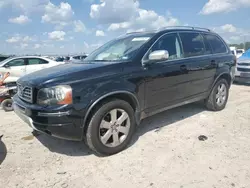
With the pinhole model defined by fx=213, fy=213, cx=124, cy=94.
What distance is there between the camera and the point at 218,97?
5.09 metres

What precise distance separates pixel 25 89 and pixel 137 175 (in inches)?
78.2

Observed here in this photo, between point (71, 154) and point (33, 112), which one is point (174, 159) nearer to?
point (71, 154)

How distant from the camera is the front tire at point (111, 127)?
9.58 feet

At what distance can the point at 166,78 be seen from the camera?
12.1ft

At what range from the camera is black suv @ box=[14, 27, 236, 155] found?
2748 mm

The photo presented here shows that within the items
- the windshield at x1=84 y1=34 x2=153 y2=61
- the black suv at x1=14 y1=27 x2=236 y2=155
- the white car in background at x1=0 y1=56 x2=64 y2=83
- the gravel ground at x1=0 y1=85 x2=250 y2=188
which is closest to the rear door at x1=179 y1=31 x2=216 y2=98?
the black suv at x1=14 y1=27 x2=236 y2=155

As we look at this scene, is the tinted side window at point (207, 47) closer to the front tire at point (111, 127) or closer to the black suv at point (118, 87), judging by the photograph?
the black suv at point (118, 87)

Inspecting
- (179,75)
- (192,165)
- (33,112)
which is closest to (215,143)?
(192,165)

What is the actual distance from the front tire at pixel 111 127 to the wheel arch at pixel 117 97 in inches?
2.2

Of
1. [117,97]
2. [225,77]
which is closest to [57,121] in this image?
[117,97]

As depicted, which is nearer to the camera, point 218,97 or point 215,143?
point 215,143

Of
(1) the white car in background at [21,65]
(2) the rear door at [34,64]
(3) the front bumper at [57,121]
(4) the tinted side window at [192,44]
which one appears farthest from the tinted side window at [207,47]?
(2) the rear door at [34,64]

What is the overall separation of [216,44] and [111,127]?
341 cm

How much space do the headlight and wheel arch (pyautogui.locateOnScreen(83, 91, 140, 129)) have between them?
1.04 feet
